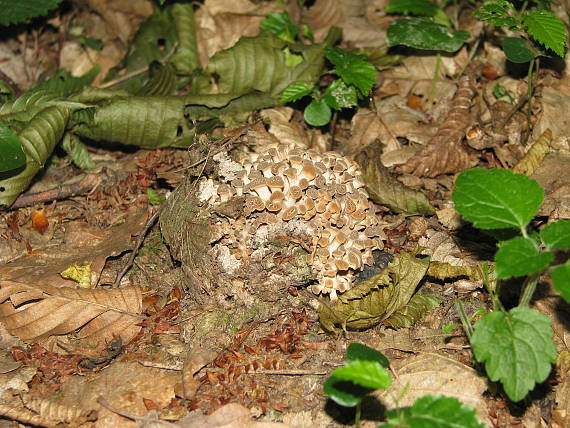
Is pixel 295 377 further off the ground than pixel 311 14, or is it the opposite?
pixel 311 14

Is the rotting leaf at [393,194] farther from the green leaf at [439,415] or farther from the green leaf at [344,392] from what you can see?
the green leaf at [439,415]

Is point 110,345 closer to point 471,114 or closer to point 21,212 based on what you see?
point 21,212

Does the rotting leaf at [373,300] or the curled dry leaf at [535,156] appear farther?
the curled dry leaf at [535,156]

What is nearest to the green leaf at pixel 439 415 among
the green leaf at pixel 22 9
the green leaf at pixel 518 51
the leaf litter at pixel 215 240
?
the leaf litter at pixel 215 240

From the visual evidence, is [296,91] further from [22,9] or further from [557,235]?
[22,9]

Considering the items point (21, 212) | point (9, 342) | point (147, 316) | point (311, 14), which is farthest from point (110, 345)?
point (311, 14)

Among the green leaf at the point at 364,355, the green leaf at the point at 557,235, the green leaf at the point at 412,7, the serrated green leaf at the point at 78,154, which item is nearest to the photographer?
the green leaf at the point at 557,235

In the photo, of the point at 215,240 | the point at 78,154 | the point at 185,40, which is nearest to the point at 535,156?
the point at 215,240
